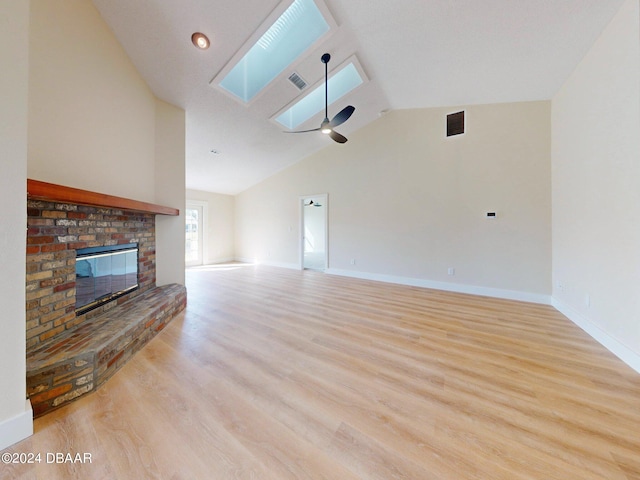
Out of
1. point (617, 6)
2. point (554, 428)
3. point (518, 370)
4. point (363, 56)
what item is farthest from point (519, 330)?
point (363, 56)

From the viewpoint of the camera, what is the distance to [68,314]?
6.07ft

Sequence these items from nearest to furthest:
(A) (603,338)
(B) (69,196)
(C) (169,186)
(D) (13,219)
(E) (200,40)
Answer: (D) (13,219), (B) (69,196), (A) (603,338), (E) (200,40), (C) (169,186)

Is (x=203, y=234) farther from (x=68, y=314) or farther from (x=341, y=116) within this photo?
(x=341, y=116)

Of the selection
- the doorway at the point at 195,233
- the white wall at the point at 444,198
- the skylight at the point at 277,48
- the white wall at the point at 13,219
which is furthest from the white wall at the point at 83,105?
the doorway at the point at 195,233

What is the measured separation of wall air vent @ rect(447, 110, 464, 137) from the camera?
12.9ft

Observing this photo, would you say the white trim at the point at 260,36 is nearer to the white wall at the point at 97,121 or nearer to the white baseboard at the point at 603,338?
the white wall at the point at 97,121

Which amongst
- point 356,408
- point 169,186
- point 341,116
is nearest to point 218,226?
point 169,186

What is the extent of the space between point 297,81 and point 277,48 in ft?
1.50

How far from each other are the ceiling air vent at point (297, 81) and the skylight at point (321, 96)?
0.83 feet

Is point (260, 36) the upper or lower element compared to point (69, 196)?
upper

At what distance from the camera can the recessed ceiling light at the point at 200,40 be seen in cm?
239

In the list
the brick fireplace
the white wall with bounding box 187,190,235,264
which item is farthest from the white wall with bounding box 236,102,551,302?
the brick fireplace

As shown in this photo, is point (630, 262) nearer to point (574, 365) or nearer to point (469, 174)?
point (574, 365)

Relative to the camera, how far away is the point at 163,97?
3121mm
